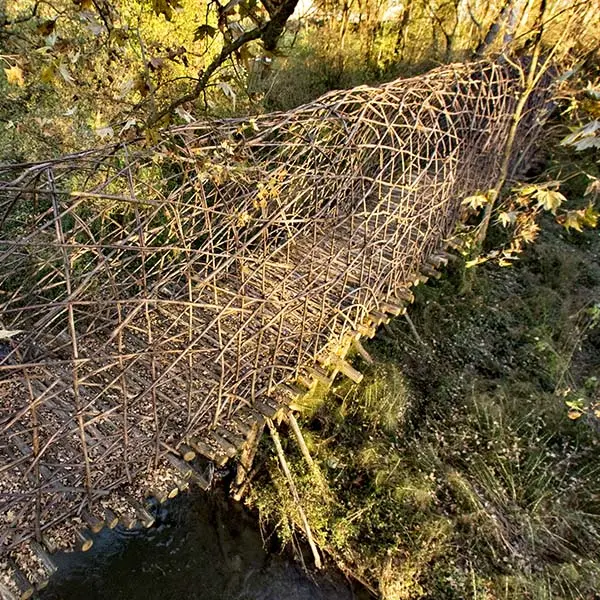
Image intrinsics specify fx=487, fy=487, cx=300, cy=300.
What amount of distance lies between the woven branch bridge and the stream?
1772mm

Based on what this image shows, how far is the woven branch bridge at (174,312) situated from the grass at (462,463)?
108 cm

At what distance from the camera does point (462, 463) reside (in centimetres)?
470

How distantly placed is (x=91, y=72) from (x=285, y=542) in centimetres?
564

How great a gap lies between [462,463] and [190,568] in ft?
8.81

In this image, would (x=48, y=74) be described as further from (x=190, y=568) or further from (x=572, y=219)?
(x=190, y=568)

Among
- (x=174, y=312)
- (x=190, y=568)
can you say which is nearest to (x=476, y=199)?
(x=174, y=312)

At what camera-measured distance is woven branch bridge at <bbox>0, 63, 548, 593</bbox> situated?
8.14 feet

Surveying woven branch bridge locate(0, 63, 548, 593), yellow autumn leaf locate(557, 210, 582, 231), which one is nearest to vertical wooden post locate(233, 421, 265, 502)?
woven branch bridge locate(0, 63, 548, 593)

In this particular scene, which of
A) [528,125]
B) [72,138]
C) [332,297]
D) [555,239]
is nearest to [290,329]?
[332,297]

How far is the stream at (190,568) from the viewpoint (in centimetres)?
409

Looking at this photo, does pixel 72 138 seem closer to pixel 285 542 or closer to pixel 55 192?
pixel 55 192

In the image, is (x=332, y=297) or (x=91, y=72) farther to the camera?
(x=91, y=72)

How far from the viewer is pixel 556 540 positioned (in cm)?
416

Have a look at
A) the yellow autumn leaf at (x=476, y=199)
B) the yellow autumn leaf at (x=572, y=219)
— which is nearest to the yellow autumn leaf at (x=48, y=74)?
the yellow autumn leaf at (x=572, y=219)
